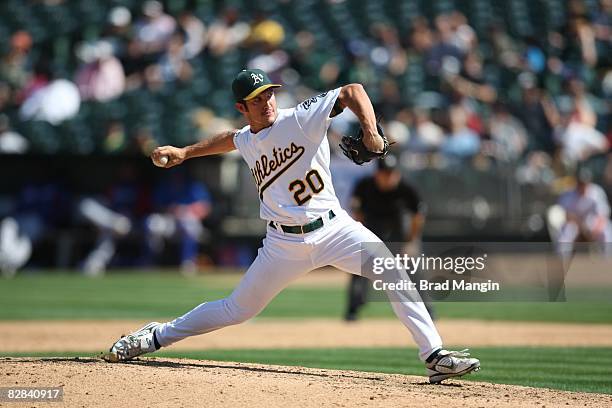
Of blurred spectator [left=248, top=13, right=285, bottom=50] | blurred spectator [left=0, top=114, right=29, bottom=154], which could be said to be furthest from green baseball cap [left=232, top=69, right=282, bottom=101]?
blurred spectator [left=248, top=13, right=285, bottom=50]

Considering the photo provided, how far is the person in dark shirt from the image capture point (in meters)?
11.4

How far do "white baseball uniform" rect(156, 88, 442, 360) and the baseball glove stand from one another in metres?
0.18

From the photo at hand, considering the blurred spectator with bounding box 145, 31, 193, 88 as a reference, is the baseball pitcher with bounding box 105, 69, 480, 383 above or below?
below

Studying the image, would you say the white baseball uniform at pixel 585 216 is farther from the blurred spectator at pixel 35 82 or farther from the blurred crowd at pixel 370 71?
the blurred spectator at pixel 35 82

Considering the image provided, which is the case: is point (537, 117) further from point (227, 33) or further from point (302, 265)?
point (302, 265)

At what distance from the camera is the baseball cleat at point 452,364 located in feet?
19.5

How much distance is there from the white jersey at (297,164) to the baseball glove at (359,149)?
179 mm

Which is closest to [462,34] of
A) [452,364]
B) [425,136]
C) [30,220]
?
[425,136]

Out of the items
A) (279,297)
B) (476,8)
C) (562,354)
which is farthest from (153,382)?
(476,8)

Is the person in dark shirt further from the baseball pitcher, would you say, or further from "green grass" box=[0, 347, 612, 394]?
the baseball pitcher

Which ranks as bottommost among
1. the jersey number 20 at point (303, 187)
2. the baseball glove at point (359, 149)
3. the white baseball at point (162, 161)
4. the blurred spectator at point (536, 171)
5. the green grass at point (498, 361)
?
the green grass at point (498, 361)

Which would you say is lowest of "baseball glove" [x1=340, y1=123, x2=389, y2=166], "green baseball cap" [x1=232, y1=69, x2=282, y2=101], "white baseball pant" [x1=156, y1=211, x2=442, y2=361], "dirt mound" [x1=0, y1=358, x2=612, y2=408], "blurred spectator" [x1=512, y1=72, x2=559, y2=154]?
"dirt mound" [x1=0, y1=358, x2=612, y2=408]

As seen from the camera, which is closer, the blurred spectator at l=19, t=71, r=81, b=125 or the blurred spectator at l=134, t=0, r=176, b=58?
the blurred spectator at l=19, t=71, r=81, b=125

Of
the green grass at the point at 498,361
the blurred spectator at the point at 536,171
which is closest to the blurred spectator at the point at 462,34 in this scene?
the blurred spectator at the point at 536,171
